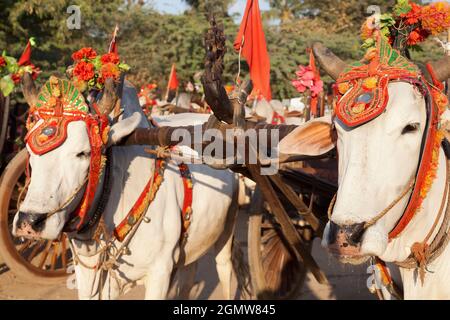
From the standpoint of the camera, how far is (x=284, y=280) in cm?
515

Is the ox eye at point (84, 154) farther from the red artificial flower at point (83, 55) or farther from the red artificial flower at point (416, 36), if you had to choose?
the red artificial flower at point (416, 36)

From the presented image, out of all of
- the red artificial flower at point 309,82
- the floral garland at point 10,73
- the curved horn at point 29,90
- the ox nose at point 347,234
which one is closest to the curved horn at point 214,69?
the ox nose at point 347,234

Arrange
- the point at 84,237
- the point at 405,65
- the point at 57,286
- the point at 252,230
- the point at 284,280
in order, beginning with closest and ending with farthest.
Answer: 1. the point at 405,65
2. the point at 84,237
3. the point at 252,230
4. the point at 284,280
5. the point at 57,286

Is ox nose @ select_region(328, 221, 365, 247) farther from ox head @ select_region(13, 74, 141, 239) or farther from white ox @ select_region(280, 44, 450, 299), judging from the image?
ox head @ select_region(13, 74, 141, 239)

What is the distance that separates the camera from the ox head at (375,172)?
6.59 ft

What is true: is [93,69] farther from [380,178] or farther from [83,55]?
[380,178]

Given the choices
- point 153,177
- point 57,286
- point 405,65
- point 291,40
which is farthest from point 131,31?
point 405,65

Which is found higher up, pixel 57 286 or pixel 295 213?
pixel 295 213

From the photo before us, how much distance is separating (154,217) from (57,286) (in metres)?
2.96

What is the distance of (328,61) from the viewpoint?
2.51 meters

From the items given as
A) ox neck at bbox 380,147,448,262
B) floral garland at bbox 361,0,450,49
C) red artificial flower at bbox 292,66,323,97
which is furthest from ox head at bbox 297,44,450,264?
red artificial flower at bbox 292,66,323,97

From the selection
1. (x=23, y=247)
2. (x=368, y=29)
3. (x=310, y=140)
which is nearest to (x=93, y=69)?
(x=310, y=140)

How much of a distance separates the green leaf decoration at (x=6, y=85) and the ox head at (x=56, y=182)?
0.43 meters

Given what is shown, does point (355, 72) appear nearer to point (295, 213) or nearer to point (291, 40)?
point (295, 213)
